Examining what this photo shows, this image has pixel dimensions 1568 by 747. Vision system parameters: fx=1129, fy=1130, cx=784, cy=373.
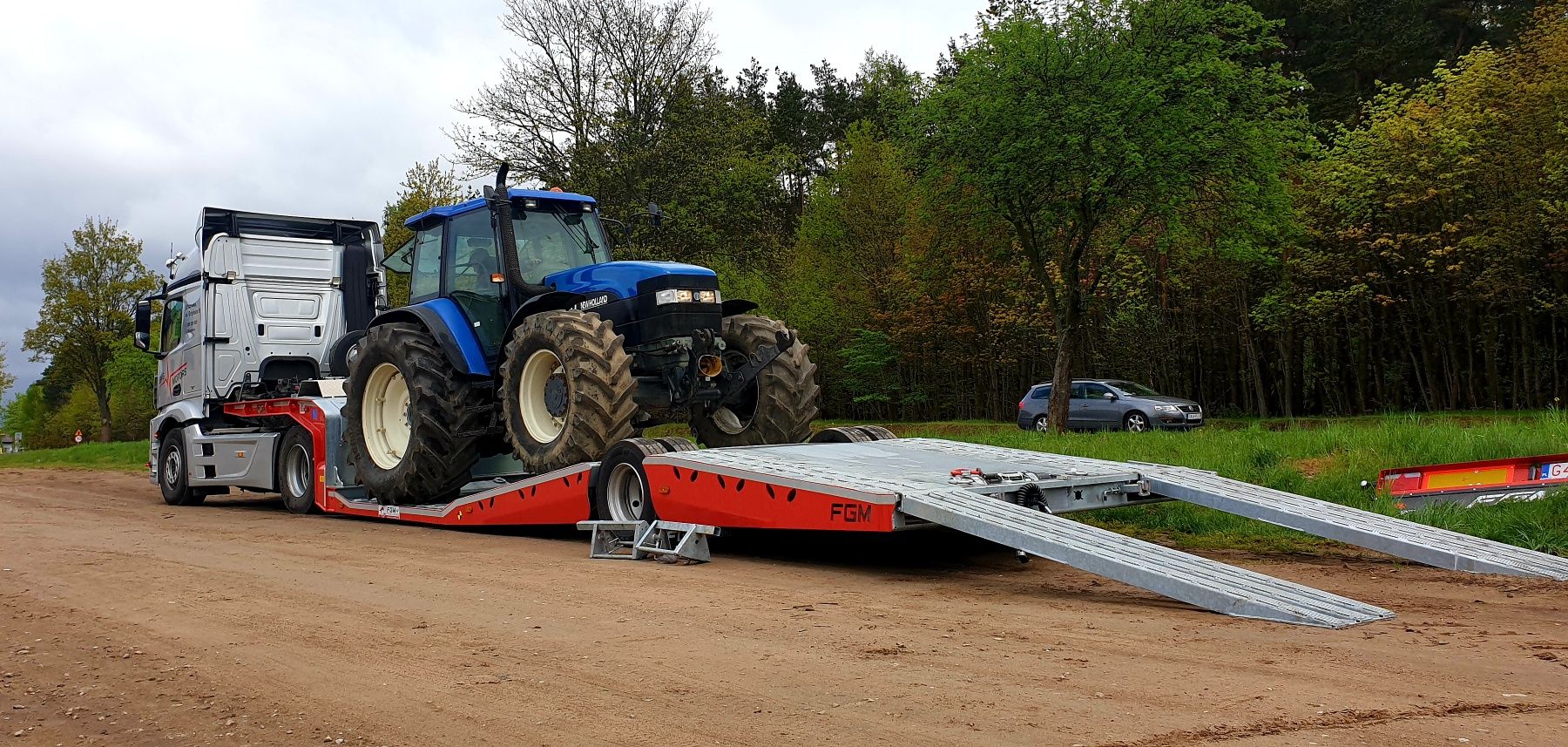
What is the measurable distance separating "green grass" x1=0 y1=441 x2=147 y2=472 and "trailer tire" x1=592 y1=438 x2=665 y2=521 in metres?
21.2

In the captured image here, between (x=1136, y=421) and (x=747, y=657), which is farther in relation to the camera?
(x=1136, y=421)

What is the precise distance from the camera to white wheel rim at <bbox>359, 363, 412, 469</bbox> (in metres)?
11.4

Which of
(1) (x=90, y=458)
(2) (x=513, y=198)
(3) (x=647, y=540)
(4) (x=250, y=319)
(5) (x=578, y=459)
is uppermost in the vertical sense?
(2) (x=513, y=198)

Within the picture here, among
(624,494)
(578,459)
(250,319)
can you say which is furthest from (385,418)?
(624,494)

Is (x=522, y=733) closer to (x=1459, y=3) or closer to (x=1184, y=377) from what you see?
(x=1184, y=377)

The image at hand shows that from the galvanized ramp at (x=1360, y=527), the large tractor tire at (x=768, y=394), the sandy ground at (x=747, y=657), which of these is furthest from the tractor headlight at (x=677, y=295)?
the galvanized ramp at (x=1360, y=527)

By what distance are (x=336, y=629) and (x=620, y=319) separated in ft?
14.9

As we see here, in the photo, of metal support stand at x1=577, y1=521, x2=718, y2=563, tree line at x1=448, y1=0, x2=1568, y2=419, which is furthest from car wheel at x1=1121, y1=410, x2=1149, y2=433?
metal support stand at x1=577, y1=521, x2=718, y2=563

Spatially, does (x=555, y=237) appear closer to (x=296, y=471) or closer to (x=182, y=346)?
(x=296, y=471)

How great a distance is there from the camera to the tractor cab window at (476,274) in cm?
1045

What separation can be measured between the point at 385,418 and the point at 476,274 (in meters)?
2.04

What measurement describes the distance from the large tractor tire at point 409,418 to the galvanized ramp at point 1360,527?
19.8 feet

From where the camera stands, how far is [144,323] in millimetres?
14828

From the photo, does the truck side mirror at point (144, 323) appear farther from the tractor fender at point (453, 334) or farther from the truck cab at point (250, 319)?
the tractor fender at point (453, 334)
